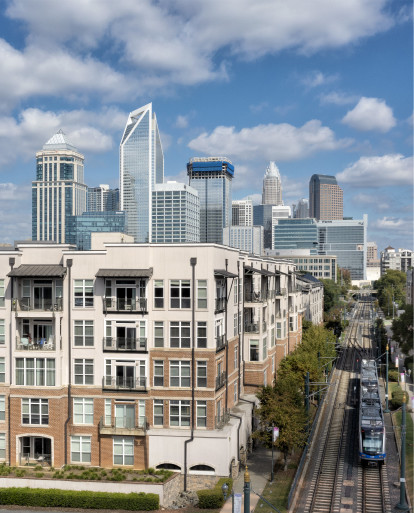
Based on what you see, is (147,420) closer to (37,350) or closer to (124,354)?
(124,354)

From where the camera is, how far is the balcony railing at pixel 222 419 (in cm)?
4388

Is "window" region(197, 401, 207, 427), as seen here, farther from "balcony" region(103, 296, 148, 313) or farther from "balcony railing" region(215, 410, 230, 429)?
"balcony" region(103, 296, 148, 313)

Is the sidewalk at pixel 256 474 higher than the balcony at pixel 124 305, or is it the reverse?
the balcony at pixel 124 305

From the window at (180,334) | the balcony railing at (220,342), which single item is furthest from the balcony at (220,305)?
the window at (180,334)

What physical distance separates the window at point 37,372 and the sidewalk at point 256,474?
15.5 metres

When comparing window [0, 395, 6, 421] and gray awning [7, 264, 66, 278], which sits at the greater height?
gray awning [7, 264, 66, 278]

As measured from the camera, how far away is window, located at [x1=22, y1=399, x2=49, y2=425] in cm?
4353

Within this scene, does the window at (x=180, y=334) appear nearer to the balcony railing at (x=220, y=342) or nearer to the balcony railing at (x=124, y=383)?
the balcony railing at (x=220, y=342)

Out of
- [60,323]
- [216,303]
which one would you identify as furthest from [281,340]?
[60,323]

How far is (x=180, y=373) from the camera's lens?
43562mm

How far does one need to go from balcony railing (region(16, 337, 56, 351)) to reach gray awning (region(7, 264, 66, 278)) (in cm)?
489

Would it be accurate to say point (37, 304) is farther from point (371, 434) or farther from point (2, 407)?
point (371, 434)

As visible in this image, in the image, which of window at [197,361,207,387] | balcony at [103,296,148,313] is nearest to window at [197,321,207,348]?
window at [197,361,207,387]

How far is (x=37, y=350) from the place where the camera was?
43.9 metres
